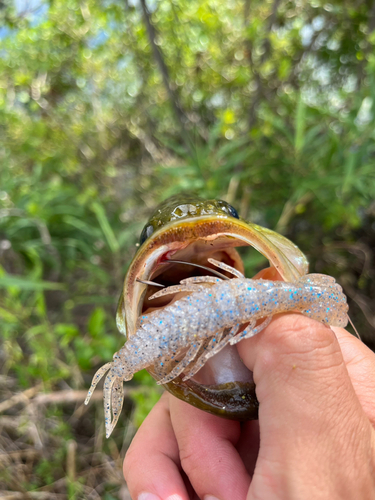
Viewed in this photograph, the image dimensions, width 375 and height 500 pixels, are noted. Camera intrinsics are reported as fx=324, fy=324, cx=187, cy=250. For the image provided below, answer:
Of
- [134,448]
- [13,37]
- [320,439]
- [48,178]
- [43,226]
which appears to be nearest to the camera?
[320,439]

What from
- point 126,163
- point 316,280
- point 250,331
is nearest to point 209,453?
point 250,331

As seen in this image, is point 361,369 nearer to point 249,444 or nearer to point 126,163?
point 249,444

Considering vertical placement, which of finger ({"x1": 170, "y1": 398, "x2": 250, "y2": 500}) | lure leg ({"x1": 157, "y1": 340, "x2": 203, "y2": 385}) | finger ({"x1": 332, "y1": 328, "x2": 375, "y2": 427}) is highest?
lure leg ({"x1": 157, "y1": 340, "x2": 203, "y2": 385})

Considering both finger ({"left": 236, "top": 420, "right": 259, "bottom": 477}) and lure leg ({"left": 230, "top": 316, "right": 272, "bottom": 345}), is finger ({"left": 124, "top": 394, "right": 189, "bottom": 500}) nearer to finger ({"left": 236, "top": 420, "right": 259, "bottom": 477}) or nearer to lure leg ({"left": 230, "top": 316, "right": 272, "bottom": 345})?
finger ({"left": 236, "top": 420, "right": 259, "bottom": 477})

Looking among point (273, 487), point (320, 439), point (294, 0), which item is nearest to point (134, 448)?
point (273, 487)

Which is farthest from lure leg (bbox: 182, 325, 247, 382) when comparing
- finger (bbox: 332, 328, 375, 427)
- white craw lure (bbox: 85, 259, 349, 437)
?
finger (bbox: 332, 328, 375, 427)

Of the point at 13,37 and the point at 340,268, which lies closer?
the point at 340,268

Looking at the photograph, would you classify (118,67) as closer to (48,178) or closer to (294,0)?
(48,178)
